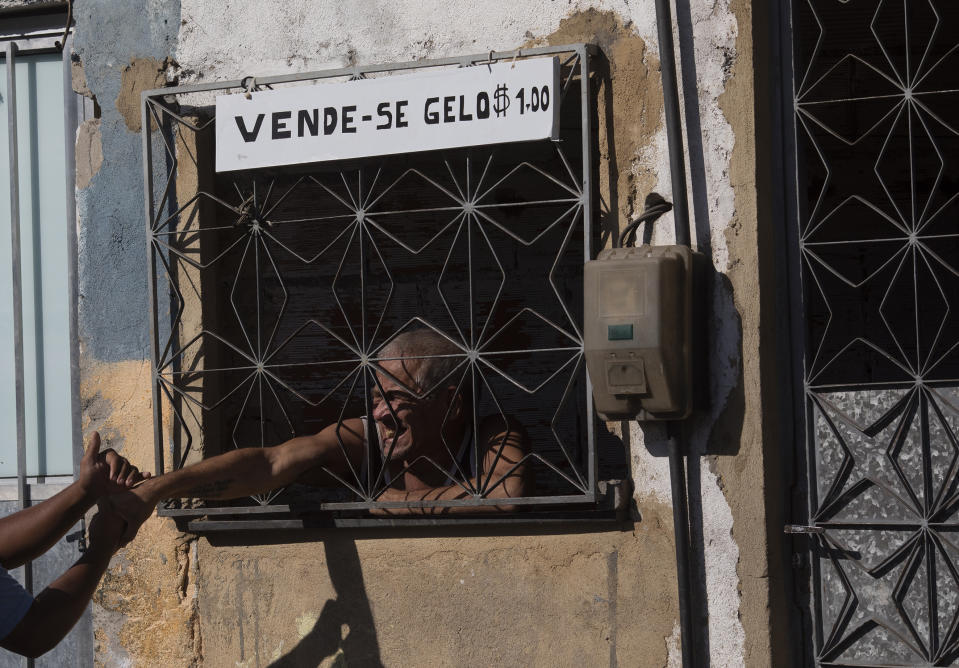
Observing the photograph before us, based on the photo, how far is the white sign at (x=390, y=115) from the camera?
358cm

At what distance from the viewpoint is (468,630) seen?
363 centimetres

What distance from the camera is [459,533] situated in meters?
3.66

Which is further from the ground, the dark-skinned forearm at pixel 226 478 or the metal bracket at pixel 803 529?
the dark-skinned forearm at pixel 226 478

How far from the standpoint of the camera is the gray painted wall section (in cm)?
404

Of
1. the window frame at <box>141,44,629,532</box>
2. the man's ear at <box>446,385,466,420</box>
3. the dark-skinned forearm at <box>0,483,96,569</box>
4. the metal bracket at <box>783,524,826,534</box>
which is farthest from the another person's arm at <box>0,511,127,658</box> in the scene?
the metal bracket at <box>783,524,826,534</box>

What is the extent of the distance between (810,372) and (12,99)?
9.76 feet

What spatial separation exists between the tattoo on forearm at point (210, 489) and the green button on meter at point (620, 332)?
1.30 meters

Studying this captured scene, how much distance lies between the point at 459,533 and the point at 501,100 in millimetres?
1343

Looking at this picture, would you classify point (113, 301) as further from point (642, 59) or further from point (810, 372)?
point (810, 372)

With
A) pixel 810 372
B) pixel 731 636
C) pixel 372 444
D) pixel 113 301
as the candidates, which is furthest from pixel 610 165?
pixel 113 301

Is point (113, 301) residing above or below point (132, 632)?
above

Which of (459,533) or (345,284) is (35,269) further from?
(459,533)

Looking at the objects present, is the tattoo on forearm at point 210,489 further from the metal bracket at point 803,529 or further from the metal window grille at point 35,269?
the metal bracket at point 803,529

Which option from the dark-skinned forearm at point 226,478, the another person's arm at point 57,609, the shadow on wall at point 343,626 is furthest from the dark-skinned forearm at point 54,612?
the shadow on wall at point 343,626
